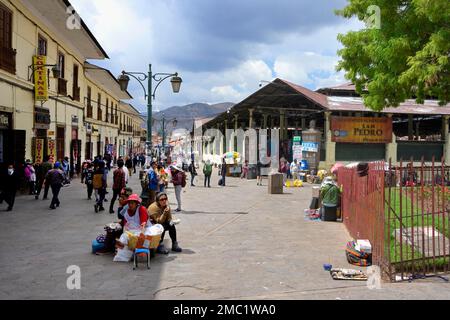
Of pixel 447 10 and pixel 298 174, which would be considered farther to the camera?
pixel 298 174

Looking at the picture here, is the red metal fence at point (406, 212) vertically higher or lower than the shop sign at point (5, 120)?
lower

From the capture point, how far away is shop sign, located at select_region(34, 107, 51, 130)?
17.7 meters

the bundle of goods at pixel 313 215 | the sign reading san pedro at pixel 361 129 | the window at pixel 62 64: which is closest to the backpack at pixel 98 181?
the bundle of goods at pixel 313 215

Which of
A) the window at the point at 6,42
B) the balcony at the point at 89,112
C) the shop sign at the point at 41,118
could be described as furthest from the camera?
the balcony at the point at 89,112

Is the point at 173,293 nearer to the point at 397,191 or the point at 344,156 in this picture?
the point at 397,191

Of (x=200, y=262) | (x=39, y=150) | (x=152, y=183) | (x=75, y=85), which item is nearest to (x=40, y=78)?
(x=39, y=150)

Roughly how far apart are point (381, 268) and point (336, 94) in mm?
27706

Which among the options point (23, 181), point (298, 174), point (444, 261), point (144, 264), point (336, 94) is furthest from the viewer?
point (336, 94)

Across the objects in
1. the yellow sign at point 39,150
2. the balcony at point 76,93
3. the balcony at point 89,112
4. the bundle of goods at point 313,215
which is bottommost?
the bundle of goods at point 313,215

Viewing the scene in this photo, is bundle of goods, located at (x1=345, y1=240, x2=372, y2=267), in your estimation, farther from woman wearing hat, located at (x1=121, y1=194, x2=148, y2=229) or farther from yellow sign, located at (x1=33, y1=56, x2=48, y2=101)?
yellow sign, located at (x1=33, y1=56, x2=48, y2=101)

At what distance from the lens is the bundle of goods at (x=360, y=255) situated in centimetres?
722

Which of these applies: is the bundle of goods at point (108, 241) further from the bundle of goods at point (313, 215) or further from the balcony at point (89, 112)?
the balcony at point (89, 112)

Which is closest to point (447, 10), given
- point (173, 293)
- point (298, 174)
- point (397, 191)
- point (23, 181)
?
point (397, 191)

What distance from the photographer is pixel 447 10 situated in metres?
8.05
